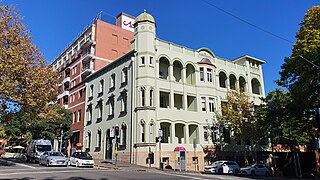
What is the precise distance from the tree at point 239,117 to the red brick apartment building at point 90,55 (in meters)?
20.6

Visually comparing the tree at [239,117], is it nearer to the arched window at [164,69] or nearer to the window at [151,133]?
the arched window at [164,69]

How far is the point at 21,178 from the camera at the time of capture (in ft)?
52.9

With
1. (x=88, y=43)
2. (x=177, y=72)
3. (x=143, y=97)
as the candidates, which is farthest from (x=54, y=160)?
(x=88, y=43)

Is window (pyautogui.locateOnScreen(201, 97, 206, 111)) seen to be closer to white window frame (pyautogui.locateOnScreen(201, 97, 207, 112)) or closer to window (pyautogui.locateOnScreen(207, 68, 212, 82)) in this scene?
white window frame (pyautogui.locateOnScreen(201, 97, 207, 112))

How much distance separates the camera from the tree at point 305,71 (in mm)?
21703

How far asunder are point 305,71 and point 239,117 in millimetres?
12743

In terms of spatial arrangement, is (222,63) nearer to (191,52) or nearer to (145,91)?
(191,52)

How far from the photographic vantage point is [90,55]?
45.5m

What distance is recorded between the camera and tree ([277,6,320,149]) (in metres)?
21.7

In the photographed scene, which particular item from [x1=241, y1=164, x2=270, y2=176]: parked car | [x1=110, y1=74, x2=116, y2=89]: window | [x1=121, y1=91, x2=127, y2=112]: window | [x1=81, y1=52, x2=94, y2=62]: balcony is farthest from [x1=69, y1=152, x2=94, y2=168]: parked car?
[x1=81, y1=52, x2=94, y2=62]: balcony

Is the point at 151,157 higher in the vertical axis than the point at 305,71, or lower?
lower

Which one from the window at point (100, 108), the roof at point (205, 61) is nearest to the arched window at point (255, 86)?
the roof at point (205, 61)

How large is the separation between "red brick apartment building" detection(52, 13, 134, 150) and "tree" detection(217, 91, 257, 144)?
20.6 m

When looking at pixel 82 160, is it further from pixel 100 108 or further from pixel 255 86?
pixel 255 86
